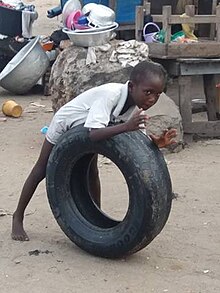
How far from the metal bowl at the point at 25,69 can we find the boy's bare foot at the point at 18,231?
6146mm

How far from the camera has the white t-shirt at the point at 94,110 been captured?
466 centimetres

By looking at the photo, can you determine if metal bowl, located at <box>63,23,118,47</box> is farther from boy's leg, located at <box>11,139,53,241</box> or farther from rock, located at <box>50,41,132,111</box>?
boy's leg, located at <box>11,139,53,241</box>

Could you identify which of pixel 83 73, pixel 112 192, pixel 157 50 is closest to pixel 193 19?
pixel 157 50

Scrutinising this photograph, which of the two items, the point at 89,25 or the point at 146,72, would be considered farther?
the point at 89,25

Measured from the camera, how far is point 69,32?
8.48 meters

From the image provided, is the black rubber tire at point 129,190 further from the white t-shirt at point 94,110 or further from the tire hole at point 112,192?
the tire hole at point 112,192

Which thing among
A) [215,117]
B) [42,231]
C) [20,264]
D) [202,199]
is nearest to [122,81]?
[215,117]

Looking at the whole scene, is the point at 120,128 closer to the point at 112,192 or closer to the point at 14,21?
the point at 112,192

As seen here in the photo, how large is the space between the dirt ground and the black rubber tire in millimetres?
164

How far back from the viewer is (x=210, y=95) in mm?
9086

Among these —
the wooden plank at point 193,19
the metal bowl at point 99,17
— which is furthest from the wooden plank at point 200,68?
the metal bowl at point 99,17

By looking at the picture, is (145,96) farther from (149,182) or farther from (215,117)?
(215,117)

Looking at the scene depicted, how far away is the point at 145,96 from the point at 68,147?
0.62 metres

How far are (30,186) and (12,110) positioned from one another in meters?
4.89
